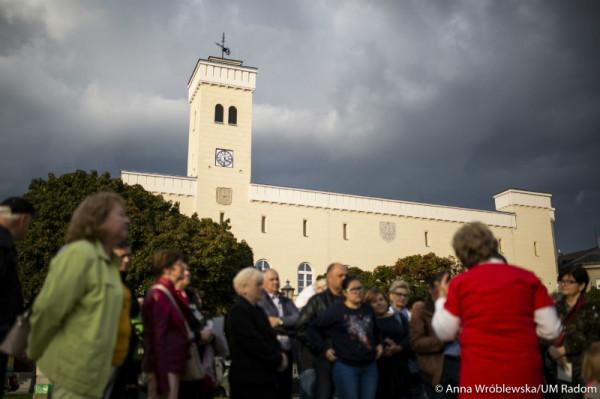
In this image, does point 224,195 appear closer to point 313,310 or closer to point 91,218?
point 313,310

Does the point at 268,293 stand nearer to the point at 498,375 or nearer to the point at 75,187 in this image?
the point at 498,375

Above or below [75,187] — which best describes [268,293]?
below

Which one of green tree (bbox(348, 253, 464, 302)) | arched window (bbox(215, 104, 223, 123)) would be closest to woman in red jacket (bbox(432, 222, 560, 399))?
green tree (bbox(348, 253, 464, 302))

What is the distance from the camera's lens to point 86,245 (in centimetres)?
328

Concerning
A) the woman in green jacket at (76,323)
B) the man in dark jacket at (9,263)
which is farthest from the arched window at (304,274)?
the woman in green jacket at (76,323)

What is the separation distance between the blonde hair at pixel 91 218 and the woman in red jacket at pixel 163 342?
153 centimetres

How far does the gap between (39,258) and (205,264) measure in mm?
7452

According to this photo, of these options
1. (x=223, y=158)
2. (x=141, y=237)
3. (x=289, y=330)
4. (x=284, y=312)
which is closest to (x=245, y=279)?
(x=289, y=330)

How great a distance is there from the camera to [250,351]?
532 centimetres

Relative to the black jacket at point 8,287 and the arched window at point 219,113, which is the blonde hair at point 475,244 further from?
the arched window at point 219,113

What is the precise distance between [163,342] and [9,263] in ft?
4.64

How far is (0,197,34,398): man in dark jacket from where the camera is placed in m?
4.00

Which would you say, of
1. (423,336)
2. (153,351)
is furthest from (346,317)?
(153,351)

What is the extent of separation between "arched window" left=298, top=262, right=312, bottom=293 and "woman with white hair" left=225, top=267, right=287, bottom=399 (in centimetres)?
3528
